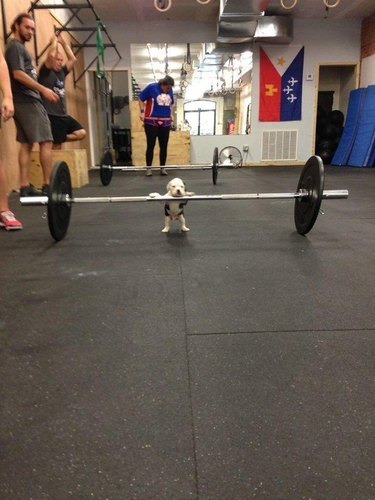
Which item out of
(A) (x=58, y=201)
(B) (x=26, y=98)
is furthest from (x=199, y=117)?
(A) (x=58, y=201)

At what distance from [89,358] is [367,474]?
0.60m

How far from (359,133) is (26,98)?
5652mm

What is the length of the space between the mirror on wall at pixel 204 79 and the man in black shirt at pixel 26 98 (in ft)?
15.2

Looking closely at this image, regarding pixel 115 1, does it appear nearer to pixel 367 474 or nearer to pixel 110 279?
pixel 110 279

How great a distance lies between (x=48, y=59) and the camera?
10.3 ft

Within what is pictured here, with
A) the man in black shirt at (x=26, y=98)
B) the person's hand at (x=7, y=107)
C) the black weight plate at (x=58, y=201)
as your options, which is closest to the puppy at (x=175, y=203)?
the black weight plate at (x=58, y=201)

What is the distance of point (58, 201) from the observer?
Answer: 5.86 feet

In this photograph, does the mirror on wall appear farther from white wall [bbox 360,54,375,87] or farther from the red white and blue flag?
white wall [bbox 360,54,375,87]

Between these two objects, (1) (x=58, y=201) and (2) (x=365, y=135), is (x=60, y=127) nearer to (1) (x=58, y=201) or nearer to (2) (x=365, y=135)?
(1) (x=58, y=201)

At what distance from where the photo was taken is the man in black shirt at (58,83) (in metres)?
3.17

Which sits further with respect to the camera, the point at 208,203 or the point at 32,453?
the point at 208,203

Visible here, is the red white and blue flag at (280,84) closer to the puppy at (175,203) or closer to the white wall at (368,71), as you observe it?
the white wall at (368,71)

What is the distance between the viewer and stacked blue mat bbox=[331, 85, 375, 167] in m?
6.36

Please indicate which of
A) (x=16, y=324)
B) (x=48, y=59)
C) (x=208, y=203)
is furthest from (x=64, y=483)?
(x=48, y=59)
